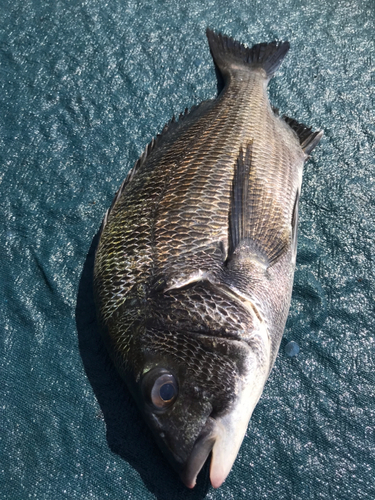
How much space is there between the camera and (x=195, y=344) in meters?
1.81

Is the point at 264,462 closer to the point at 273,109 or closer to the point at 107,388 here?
the point at 107,388

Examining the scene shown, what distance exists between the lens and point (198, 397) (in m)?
1.71

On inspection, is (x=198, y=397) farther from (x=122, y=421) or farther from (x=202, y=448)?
(x=122, y=421)

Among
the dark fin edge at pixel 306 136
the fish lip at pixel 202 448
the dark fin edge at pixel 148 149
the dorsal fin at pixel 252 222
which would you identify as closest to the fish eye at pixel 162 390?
the fish lip at pixel 202 448

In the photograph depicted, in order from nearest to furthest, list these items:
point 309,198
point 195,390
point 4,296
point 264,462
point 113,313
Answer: point 195,390, point 113,313, point 264,462, point 4,296, point 309,198

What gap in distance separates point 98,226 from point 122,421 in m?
1.18

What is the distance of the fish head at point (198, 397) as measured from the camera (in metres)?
1.68

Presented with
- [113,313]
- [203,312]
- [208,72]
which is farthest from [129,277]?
[208,72]

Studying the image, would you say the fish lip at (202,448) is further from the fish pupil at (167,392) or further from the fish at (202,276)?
the fish pupil at (167,392)

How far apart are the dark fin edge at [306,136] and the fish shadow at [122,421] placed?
1.66 metres

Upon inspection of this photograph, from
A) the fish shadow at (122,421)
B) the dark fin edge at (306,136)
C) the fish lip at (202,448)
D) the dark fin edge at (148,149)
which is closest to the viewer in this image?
the fish lip at (202,448)

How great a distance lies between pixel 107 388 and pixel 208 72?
239 centimetres

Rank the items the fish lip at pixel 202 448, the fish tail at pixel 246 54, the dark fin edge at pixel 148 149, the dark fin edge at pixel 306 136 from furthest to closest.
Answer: the fish tail at pixel 246 54
the dark fin edge at pixel 306 136
the dark fin edge at pixel 148 149
the fish lip at pixel 202 448

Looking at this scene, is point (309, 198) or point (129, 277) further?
point (309, 198)
